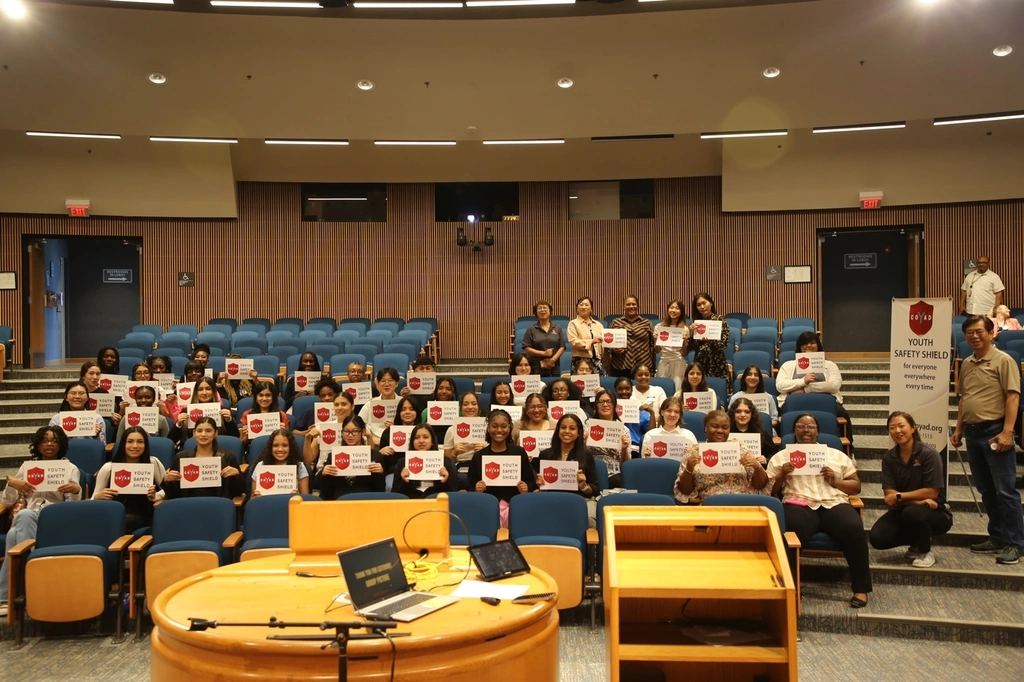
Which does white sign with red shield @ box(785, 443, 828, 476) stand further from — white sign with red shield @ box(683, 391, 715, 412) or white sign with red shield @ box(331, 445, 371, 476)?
white sign with red shield @ box(331, 445, 371, 476)

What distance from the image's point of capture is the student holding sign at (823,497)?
17.9 feet

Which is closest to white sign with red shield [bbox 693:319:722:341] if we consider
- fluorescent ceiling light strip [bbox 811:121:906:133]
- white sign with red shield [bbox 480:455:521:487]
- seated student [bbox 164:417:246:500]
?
white sign with red shield [bbox 480:455:521:487]

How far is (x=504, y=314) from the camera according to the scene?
1395 centimetres

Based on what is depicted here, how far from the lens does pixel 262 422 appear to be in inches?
288

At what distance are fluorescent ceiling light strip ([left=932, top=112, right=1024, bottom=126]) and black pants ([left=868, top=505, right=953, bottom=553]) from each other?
24.1 feet

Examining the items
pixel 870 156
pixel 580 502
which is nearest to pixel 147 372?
pixel 580 502

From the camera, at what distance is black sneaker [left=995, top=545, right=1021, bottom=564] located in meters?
5.80

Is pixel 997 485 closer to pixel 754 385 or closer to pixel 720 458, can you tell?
pixel 720 458

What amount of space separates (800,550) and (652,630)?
2.73 meters

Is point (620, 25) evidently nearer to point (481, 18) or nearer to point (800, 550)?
point (481, 18)

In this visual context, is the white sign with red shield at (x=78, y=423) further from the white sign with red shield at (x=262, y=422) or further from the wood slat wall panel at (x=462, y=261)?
the wood slat wall panel at (x=462, y=261)

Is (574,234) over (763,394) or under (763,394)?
over

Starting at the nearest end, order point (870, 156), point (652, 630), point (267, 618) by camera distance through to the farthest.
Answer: point (267, 618) < point (652, 630) < point (870, 156)

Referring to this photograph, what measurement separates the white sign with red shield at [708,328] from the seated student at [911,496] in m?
2.56
